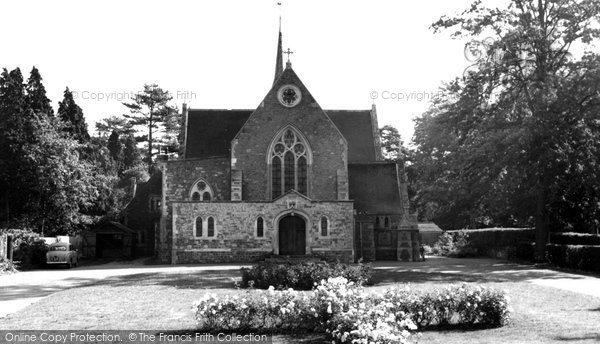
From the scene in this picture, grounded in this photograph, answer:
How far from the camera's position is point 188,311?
16.0m

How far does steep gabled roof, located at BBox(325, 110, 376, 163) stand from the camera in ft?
159

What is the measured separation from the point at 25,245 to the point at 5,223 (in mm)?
6609

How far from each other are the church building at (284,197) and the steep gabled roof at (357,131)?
2060 mm

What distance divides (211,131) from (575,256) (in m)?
→ 28.0

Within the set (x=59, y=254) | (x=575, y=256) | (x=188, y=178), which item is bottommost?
(x=575, y=256)

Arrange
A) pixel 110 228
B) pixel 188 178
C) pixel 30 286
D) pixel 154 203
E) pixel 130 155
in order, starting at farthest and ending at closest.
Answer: pixel 130 155 → pixel 154 203 → pixel 110 228 → pixel 188 178 → pixel 30 286

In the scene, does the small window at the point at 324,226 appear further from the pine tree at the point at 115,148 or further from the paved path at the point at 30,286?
the pine tree at the point at 115,148

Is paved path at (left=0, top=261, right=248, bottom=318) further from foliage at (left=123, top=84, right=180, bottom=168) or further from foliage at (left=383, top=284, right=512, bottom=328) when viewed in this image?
foliage at (left=123, top=84, right=180, bottom=168)

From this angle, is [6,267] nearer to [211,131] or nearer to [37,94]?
[37,94]

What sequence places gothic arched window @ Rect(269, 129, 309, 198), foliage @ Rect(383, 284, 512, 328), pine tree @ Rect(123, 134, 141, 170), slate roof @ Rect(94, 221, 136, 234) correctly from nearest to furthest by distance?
foliage @ Rect(383, 284, 512, 328) → gothic arched window @ Rect(269, 129, 309, 198) → slate roof @ Rect(94, 221, 136, 234) → pine tree @ Rect(123, 134, 141, 170)

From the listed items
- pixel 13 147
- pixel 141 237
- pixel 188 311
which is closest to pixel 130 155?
pixel 141 237

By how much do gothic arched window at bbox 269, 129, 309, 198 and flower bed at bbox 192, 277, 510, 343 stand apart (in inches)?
1123

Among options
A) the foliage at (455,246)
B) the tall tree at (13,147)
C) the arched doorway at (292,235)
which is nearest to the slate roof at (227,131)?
the foliage at (455,246)

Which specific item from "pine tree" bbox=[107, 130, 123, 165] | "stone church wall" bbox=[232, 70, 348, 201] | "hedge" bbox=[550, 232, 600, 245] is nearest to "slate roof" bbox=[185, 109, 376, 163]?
"stone church wall" bbox=[232, 70, 348, 201]
